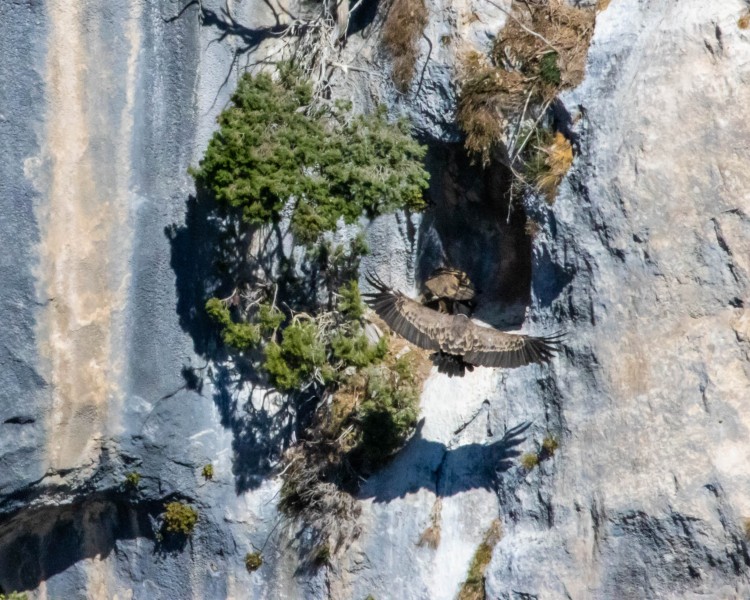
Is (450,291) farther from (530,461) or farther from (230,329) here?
(230,329)

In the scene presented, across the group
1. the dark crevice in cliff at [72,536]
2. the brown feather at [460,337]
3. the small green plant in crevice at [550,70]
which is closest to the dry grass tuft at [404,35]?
the small green plant in crevice at [550,70]

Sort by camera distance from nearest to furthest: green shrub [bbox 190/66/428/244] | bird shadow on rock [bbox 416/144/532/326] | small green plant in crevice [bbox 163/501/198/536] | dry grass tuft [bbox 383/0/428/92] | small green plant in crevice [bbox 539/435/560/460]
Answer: green shrub [bbox 190/66/428/244]
small green plant in crevice [bbox 539/435/560/460]
dry grass tuft [bbox 383/0/428/92]
small green plant in crevice [bbox 163/501/198/536]
bird shadow on rock [bbox 416/144/532/326]

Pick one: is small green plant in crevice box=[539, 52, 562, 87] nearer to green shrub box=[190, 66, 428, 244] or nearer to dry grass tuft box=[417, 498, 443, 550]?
green shrub box=[190, 66, 428, 244]

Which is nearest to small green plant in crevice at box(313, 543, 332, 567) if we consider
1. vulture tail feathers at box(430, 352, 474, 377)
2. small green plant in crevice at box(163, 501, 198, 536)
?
small green plant in crevice at box(163, 501, 198, 536)

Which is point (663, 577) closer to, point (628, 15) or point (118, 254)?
point (628, 15)

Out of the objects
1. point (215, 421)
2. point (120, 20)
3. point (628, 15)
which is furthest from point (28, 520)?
point (628, 15)
